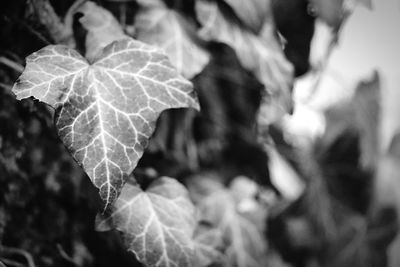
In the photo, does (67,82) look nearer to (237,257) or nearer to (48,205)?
(48,205)

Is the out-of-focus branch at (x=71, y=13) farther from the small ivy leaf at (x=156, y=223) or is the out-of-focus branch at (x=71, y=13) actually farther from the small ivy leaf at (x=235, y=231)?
the small ivy leaf at (x=235, y=231)

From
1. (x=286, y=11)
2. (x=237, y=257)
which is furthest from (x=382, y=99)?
(x=237, y=257)

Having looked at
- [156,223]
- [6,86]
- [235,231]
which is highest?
[6,86]

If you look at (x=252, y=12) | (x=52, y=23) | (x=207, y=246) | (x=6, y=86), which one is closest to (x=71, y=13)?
(x=52, y=23)

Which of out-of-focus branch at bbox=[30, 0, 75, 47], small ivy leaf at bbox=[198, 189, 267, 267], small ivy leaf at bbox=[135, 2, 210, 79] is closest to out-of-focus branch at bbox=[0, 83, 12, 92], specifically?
out-of-focus branch at bbox=[30, 0, 75, 47]

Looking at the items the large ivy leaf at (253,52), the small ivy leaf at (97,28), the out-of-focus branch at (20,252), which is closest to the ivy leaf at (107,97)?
the small ivy leaf at (97,28)

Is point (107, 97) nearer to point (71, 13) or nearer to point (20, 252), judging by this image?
point (71, 13)
